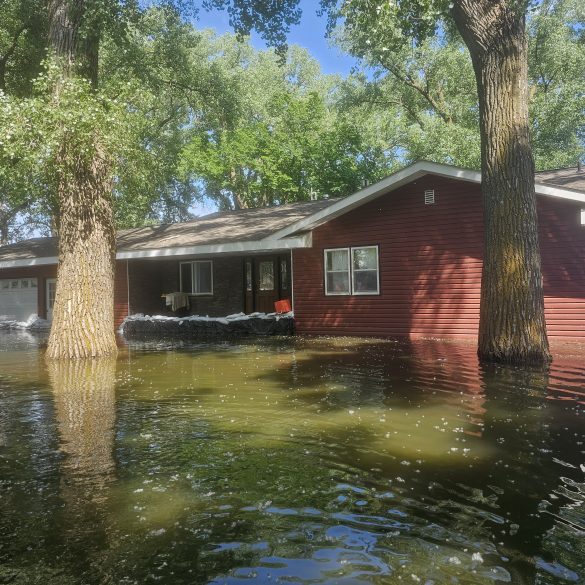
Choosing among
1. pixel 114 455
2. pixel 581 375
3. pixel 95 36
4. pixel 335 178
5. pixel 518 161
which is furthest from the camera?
pixel 335 178

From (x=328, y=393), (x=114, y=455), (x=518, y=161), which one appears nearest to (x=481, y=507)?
(x=114, y=455)

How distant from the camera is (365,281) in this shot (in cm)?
1523

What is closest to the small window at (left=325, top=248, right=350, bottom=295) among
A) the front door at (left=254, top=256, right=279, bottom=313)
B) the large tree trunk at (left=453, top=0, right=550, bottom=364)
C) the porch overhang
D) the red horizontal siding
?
the red horizontal siding

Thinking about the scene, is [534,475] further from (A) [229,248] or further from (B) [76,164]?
(A) [229,248]

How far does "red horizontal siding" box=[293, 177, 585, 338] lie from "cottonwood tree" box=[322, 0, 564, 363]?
325 cm

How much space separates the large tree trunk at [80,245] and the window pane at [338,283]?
6.28 metres

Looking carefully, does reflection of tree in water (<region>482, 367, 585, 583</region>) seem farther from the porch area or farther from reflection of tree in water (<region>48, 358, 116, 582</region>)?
the porch area

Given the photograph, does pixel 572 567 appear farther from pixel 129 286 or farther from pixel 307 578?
pixel 129 286

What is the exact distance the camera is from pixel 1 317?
2484cm

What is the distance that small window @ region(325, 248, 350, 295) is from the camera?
15.5 metres

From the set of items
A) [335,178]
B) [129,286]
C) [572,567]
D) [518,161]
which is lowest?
[572,567]

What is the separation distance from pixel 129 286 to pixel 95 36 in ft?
29.8

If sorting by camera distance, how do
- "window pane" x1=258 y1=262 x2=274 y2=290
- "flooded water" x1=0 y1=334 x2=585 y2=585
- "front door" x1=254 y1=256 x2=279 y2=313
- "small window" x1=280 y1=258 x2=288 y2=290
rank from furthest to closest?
"window pane" x1=258 y1=262 x2=274 y2=290, "front door" x1=254 y1=256 x2=279 y2=313, "small window" x1=280 y1=258 x2=288 y2=290, "flooded water" x1=0 y1=334 x2=585 y2=585

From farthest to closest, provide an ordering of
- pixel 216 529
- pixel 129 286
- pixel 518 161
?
pixel 129 286, pixel 518 161, pixel 216 529
